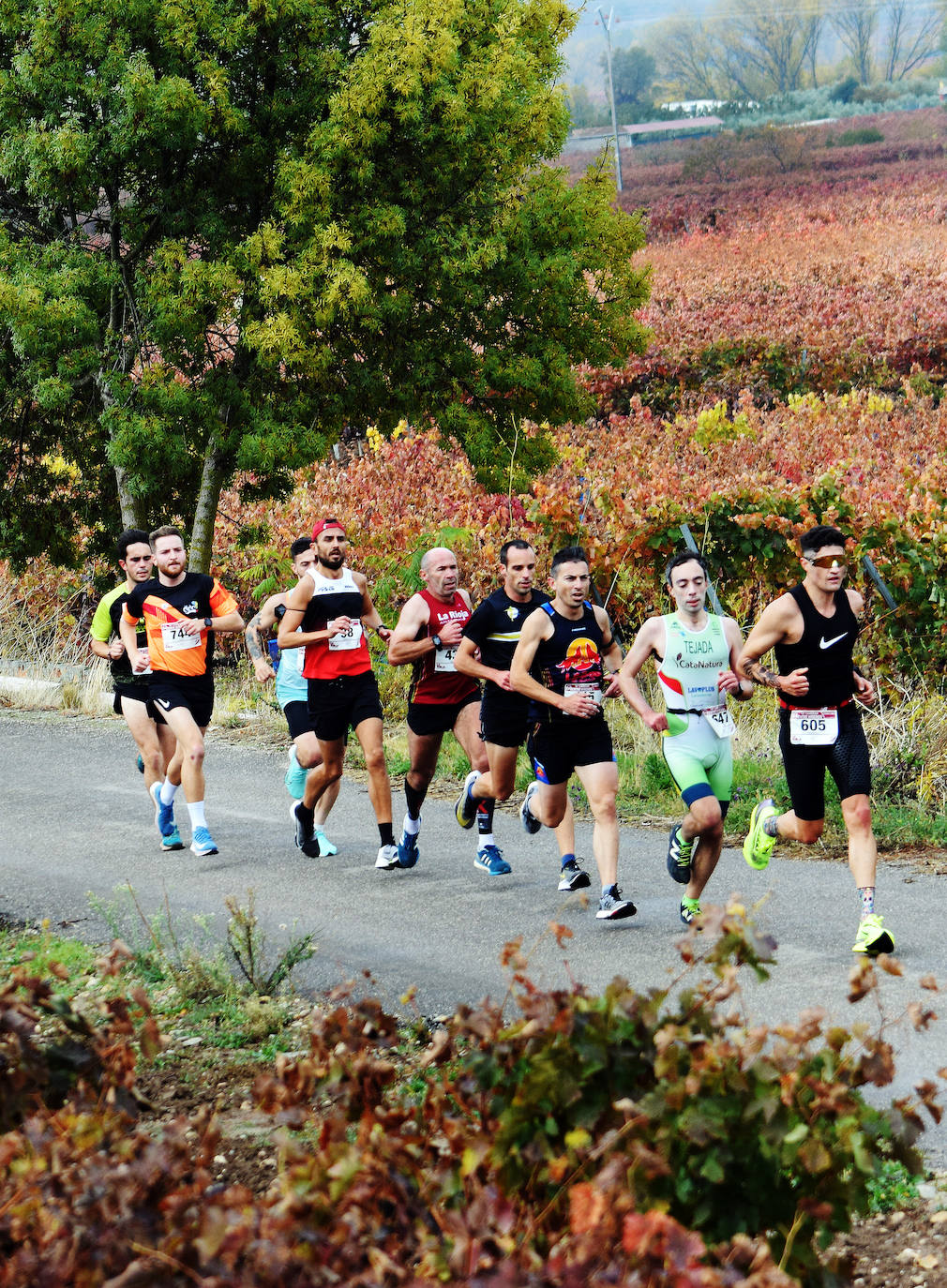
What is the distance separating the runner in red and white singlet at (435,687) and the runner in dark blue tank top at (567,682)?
1024 millimetres

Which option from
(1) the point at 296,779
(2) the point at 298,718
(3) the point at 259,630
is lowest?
(1) the point at 296,779

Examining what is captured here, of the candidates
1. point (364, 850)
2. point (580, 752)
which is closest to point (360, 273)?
point (364, 850)

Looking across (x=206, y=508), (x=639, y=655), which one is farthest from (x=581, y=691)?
(x=206, y=508)

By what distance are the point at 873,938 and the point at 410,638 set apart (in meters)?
3.36

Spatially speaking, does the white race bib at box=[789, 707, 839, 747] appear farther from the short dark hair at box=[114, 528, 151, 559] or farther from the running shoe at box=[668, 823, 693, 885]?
the short dark hair at box=[114, 528, 151, 559]

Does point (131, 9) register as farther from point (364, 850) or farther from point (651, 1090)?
point (651, 1090)

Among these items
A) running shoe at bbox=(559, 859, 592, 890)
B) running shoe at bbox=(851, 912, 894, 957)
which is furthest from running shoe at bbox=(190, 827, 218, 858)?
running shoe at bbox=(851, 912, 894, 957)

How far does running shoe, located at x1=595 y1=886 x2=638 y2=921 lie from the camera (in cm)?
724

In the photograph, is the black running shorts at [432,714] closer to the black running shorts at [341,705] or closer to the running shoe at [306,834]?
the black running shorts at [341,705]

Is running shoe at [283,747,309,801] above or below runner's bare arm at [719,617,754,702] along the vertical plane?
below

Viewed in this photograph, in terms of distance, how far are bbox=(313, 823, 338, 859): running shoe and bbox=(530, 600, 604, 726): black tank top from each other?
2.10 meters

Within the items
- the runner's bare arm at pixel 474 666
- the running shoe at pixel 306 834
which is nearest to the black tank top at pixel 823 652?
the runner's bare arm at pixel 474 666

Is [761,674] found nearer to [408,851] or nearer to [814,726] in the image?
[814,726]

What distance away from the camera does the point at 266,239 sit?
15.0 metres
